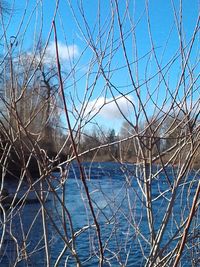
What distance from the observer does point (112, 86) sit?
5.47 feet

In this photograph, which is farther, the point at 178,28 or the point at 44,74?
the point at 44,74

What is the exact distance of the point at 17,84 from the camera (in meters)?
2.05

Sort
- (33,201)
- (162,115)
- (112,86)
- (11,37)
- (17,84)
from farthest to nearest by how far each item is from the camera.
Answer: (33,201)
(17,84)
(11,37)
(162,115)
(112,86)

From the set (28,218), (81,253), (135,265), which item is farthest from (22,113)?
(28,218)

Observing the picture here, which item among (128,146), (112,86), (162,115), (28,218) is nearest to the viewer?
(112,86)

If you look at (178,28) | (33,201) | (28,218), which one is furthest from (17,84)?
(33,201)

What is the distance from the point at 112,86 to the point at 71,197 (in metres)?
12.5

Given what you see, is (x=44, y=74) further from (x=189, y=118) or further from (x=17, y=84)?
(x=189, y=118)

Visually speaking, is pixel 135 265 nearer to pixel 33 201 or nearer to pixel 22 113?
pixel 22 113

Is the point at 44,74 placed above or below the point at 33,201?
above

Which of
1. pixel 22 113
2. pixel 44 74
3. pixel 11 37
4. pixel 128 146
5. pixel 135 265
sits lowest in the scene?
pixel 135 265

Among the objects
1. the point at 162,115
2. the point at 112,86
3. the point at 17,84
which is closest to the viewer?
the point at 112,86

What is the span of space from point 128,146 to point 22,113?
58 cm

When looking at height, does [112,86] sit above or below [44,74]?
below
